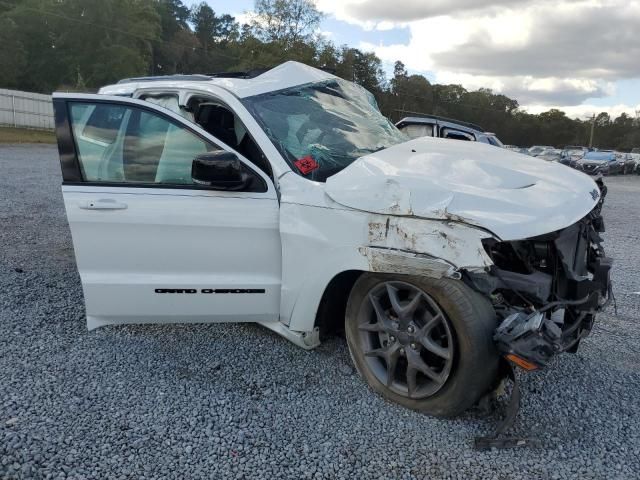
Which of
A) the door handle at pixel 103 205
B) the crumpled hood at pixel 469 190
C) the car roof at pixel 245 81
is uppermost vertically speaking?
the car roof at pixel 245 81

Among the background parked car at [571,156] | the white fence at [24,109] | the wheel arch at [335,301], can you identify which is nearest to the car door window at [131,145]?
the wheel arch at [335,301]

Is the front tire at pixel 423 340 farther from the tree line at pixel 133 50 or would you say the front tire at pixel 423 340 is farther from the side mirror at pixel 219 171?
the tree line at pixel 133 50

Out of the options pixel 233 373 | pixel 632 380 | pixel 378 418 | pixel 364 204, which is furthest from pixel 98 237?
pixel 632 380

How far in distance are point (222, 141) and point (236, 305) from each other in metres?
1.10

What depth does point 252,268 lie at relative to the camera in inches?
128

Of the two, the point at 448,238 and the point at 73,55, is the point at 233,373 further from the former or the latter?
the point at 73,55

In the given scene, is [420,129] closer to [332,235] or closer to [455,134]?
[455,134]

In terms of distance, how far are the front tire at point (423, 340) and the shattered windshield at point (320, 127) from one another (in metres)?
0.84

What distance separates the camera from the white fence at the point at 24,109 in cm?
2889

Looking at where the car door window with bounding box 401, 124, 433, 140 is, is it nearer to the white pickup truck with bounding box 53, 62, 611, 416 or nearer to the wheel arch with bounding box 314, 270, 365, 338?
the white pickup truck with bounding box 53, 62, 611, 416

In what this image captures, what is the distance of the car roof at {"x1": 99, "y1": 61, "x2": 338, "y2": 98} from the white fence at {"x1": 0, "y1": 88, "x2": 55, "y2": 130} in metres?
28.4

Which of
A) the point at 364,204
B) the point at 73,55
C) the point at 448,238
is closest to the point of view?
the point at 448,238

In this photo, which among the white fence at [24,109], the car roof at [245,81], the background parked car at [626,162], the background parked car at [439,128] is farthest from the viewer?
the background parked car at [626,162]

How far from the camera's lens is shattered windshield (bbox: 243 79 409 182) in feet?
10.8
